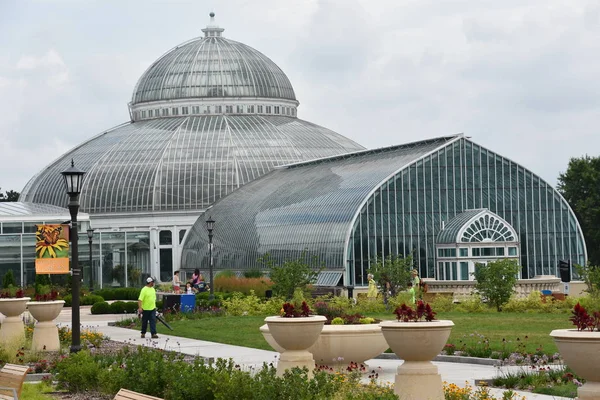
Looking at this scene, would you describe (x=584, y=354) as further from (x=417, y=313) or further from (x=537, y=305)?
(x=537, y=305)

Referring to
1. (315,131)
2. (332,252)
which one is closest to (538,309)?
(332,252)

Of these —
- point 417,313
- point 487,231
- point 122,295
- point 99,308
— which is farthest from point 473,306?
point 122,295

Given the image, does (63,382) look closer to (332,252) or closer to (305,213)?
(332,252)

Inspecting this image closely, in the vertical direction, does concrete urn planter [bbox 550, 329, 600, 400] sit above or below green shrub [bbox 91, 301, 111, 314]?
below

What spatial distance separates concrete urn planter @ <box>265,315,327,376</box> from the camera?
19.6 m

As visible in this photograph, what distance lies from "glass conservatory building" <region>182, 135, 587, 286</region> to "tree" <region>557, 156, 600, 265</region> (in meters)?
15.9

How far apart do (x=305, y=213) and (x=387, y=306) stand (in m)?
20.3

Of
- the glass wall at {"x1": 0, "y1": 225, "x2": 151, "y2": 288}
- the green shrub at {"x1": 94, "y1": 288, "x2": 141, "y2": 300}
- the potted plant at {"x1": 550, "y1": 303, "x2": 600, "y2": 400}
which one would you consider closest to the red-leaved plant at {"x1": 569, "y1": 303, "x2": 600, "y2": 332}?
the potted plant at {"x1": 550, "y1": 303, "x2": 600, "y2": 400}

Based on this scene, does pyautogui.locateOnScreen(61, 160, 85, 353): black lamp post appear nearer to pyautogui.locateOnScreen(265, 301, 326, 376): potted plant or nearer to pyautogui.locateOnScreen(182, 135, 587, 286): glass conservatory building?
pyautogui.locateOnScreen(265, 301, 326, 376): potted plant

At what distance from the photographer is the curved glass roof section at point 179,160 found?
83250 mm

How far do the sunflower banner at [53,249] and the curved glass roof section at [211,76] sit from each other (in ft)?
162

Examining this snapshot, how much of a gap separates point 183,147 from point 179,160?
5.27 feet

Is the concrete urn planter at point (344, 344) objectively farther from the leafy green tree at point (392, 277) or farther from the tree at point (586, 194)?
the tree at point (586, 194)

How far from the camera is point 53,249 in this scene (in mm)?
39625
